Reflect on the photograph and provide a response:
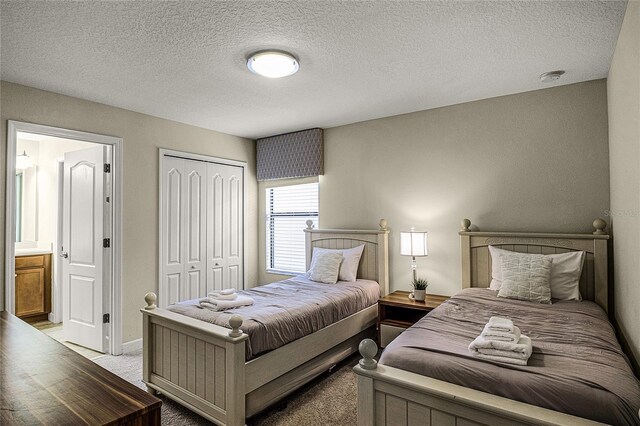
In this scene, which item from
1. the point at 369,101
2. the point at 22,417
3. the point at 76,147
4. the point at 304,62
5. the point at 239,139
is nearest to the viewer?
the point at 22,417

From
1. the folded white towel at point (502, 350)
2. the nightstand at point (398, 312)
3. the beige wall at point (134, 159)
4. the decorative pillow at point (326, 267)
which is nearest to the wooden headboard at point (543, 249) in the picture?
the nightstand at point (398, 312)

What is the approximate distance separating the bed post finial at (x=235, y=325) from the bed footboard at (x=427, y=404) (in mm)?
787

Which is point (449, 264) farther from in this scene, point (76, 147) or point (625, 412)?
point (76, 147)

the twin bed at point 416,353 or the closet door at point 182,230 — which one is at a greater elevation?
the closet door at point 182,230

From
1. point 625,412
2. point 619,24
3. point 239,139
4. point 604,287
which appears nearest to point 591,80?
point 619,24

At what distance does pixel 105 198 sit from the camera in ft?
11.8

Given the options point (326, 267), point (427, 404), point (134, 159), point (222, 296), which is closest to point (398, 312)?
point (326, 267)

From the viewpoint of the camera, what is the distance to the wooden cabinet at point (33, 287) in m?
4.35

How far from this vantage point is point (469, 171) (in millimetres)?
3473

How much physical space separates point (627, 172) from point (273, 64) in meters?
2.30

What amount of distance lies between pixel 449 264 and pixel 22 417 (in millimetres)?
3411

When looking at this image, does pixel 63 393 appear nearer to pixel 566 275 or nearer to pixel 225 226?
pixel 566 275

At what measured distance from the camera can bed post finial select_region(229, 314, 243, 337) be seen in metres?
2.08

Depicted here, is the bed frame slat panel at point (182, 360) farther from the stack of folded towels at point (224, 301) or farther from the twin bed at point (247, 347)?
the stack of folded towels at point (224, 301)
